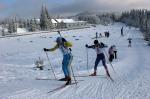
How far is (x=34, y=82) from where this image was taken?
12547mm

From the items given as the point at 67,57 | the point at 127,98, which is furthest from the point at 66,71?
the point at 127,98

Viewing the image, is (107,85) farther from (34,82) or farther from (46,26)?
(46,26)

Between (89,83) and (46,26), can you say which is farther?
(46,26)

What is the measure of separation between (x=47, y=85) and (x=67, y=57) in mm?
1332

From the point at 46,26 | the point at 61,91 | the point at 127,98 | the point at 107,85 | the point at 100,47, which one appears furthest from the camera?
the point at 46,26

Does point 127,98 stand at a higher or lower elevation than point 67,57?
lower

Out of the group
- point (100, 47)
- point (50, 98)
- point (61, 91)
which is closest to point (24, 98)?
point (50, 98)

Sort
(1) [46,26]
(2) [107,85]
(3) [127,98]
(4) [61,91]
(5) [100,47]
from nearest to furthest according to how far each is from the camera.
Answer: (3) [127,98] < (4) [61,91] < (2) [107,85] < (5) [100,47] < (1) [46,26]

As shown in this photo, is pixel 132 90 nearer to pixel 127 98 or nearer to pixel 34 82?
pixel 127 98

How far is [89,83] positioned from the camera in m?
12.4

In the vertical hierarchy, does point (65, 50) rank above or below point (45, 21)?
above

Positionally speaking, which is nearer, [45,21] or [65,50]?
[65,50]

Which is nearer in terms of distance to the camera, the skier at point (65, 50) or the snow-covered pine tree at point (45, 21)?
the skier at point (65, 50)

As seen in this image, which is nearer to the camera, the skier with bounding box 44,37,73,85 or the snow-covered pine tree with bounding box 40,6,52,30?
the skier with bounding box 44,37,73,85
